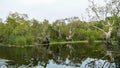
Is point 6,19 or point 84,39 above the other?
point 6,19

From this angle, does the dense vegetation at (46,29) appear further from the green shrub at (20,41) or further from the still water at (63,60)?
the still water at (63,60)

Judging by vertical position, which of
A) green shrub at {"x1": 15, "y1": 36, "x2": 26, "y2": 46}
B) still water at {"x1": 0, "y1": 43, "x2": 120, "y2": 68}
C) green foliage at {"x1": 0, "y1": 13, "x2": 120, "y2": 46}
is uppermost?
green foliage at {"x1": 0, "y1": 13, "x2": 120, "y2": 46}

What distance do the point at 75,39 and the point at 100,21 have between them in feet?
148

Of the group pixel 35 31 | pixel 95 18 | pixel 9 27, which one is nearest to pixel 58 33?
pixel 35 31

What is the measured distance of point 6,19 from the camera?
246ft

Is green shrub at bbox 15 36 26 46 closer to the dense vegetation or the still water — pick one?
the dense vegetation

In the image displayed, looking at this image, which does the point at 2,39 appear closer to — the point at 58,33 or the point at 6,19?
the point at 6,19

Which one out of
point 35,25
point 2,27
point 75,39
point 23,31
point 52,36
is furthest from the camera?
point 75,39

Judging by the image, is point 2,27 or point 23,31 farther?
point 2,27

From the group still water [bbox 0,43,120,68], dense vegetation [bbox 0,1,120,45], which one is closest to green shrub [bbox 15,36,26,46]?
dense vegetation [bbox 0,1,120,45]

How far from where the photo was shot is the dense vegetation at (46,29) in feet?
183

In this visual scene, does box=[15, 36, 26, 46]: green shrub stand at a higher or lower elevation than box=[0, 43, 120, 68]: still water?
higher

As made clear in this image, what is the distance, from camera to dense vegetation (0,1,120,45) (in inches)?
2193

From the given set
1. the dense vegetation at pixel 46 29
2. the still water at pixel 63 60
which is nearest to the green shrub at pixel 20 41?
the dense vegetation at pixel 46 29
